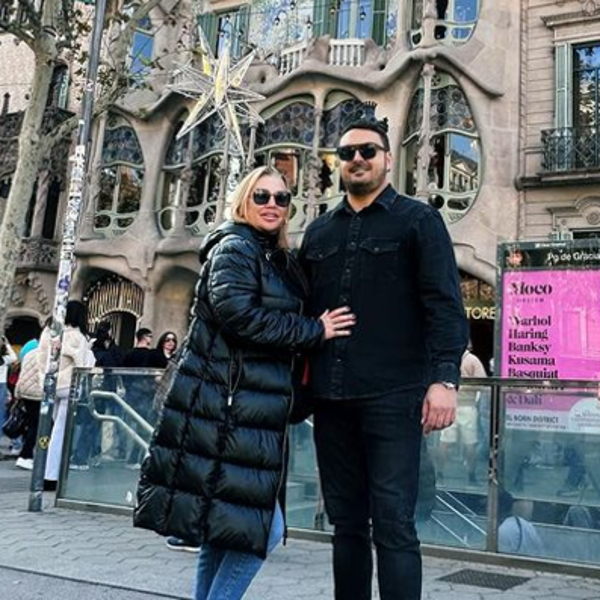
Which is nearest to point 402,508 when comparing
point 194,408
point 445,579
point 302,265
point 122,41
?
point 194,408

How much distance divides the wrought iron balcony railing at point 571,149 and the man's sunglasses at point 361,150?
48.7ft

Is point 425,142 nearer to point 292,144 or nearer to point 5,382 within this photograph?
point 292,144

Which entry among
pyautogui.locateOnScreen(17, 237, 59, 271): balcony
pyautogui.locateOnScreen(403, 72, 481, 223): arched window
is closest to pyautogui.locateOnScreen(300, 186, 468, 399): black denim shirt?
pyautogui.locateOnScreen(403, 72, 481, 223): arched window

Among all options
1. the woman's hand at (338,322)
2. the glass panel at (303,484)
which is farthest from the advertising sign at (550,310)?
the woman's hand at (338,322)

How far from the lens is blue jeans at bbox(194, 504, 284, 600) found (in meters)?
3.17

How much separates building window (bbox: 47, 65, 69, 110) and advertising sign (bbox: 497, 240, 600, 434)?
21.0 metres

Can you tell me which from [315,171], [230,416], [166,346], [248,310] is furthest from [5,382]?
[248,310]

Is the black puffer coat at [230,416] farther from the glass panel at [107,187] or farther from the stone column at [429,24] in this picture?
the glass panel at [107,187]

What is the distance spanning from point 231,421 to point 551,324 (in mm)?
5292

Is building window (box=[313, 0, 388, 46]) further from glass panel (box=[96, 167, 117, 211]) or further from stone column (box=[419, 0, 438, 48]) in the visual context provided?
glass panel (box=[96, 167, 117, 211])

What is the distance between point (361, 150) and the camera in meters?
3.29

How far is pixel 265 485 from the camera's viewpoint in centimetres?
312

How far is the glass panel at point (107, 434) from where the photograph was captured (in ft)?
24.0

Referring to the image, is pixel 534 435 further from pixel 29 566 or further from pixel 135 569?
pixel 29 566
